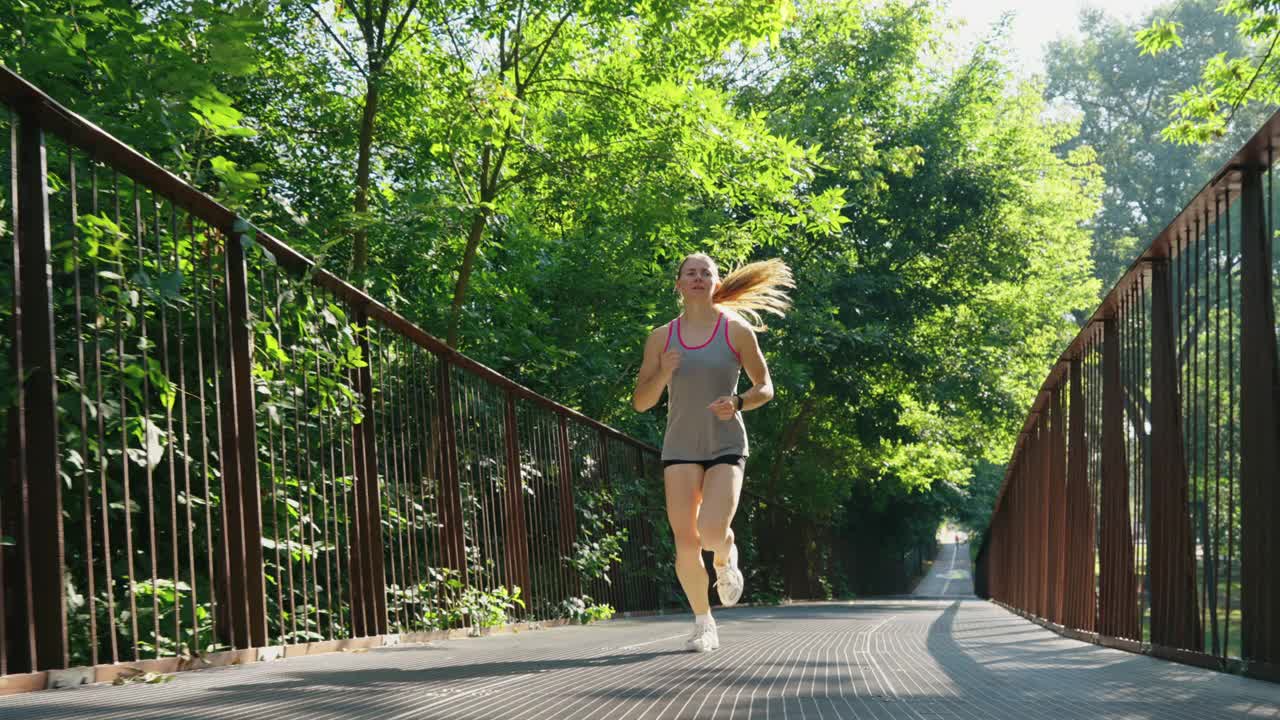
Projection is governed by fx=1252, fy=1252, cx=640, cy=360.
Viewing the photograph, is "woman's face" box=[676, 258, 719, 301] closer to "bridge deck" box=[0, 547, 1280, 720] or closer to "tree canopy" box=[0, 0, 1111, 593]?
"bridge deck" box=[0, 547, 1280, 720]

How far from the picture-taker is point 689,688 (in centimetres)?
404

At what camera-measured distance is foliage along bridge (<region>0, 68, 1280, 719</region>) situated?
11.6 ft

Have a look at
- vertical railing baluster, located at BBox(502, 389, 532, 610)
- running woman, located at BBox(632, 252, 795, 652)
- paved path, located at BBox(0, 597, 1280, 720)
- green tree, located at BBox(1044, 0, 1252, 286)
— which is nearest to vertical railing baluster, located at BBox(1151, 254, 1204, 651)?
paved path, located at BBox(0, 597, 1280, 720)

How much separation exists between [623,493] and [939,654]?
8.12 metres

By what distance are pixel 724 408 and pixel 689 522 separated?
2.17ft

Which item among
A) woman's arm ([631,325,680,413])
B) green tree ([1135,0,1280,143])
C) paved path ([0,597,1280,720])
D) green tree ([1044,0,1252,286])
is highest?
green tree ([1044,0,1252,286])

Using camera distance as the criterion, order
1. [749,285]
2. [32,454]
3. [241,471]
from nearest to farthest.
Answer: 1. [32,454]
2. [241,471]
3. [749,285]

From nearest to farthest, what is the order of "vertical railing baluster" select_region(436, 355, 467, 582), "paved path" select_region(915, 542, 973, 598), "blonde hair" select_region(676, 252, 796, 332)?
"blonde hair" select_region(676, 252, 796, 332), "vertical railing baluster" select_region(436, 355, 467, 582), "paved path" select_region(915, 542, 973, 598)

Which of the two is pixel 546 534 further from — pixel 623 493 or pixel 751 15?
pixel 751 15

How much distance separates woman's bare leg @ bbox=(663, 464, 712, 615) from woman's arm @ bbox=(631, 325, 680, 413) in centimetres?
38

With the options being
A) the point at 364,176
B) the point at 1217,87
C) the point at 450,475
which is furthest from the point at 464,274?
the point at 1217,87

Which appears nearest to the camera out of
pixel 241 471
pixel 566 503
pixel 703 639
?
pixel 241 471

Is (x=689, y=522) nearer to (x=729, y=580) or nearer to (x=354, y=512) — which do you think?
(x=729, y=580)

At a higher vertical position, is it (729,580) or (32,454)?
(32,454)
